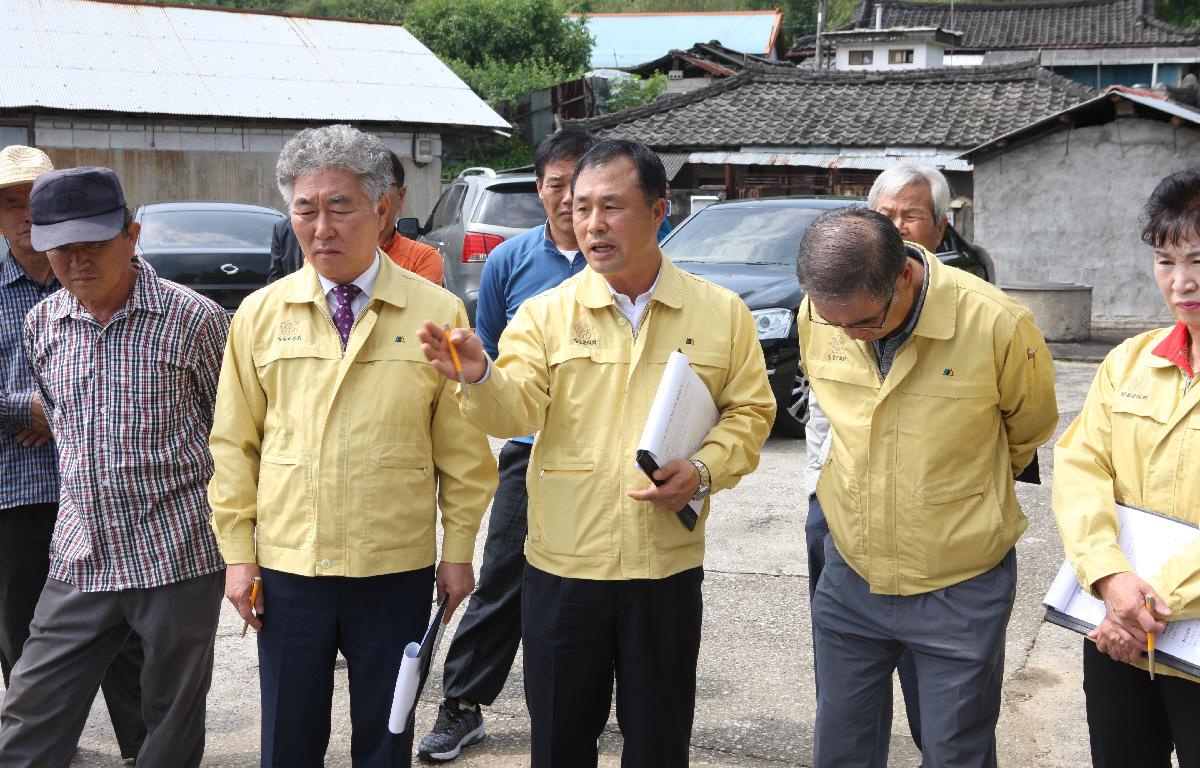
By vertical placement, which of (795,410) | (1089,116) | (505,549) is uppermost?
Result: (1089,116)

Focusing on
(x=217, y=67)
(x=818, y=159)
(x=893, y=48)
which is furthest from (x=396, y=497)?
(x=893, y=48)

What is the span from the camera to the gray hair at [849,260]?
110 inches

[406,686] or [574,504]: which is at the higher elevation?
[574,504]

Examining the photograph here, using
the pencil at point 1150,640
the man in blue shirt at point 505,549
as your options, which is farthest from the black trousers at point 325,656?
the pencil at point 1150,640

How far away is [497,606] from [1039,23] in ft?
132

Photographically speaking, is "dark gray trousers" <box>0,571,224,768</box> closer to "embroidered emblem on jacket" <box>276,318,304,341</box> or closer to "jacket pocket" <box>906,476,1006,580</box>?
"embroidered emblem on jacket" <box>276,318,304,341</box>

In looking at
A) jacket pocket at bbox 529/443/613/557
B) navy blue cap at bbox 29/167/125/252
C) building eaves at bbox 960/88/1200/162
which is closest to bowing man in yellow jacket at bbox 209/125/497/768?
jacket pocket at bbox 529/443/613/557

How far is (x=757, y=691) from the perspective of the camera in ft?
15.2

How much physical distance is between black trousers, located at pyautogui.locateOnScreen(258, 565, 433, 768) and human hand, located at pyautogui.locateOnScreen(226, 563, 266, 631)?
1.2 inches

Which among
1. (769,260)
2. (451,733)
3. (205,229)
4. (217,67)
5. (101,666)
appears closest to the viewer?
(101,666)

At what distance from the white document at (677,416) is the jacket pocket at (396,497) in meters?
0.60

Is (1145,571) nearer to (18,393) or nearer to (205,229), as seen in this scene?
(18,393)

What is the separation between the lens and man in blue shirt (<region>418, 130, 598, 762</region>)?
→ 413 centimetres

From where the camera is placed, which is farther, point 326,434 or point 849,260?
point 326,434
